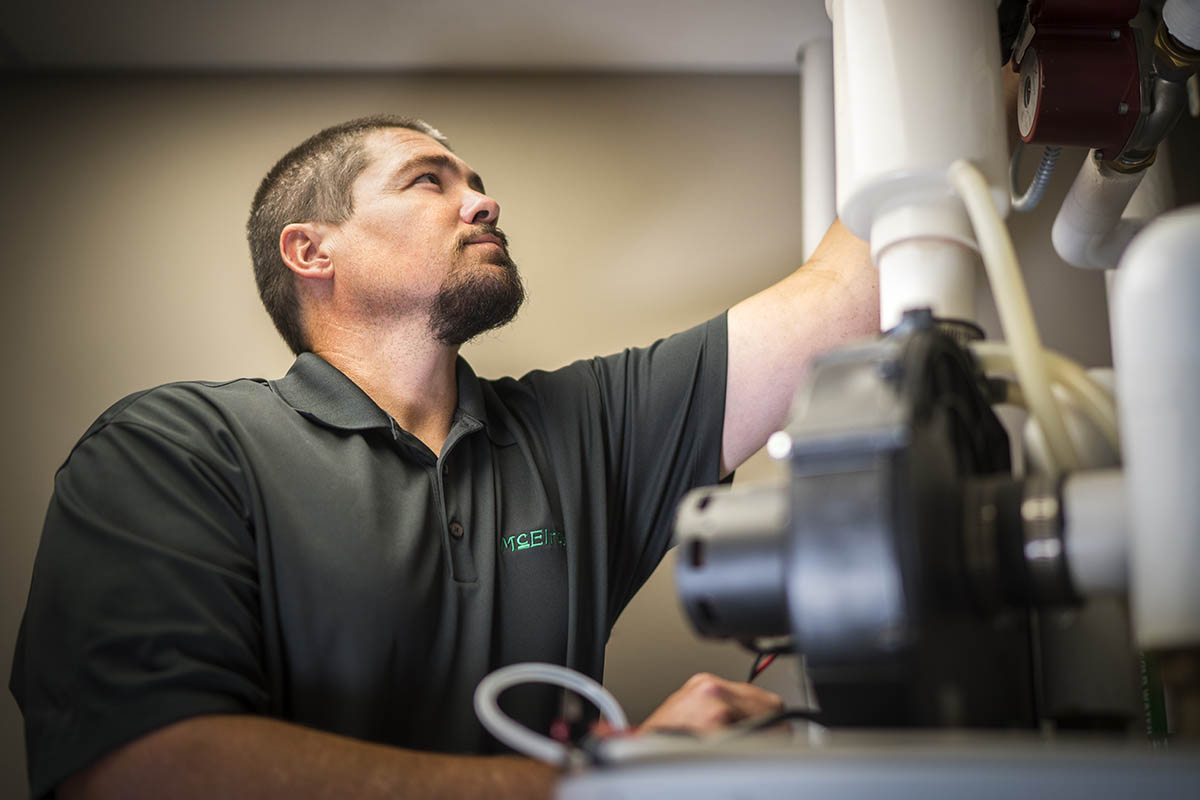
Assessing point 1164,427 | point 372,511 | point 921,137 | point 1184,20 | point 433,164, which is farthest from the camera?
point 433,164

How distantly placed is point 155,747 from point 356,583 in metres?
0.28

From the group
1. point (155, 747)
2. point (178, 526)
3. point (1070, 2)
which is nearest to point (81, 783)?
point (155, 747)

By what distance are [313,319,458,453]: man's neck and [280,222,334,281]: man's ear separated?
0.40 feet

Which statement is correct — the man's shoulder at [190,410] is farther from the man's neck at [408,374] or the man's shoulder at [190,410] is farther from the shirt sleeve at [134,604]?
the man's neck at [408,374]

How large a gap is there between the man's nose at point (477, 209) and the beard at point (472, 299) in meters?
0.06

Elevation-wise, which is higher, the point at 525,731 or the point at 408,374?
the point at 408,374

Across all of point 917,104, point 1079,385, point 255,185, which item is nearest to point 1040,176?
point 917,104

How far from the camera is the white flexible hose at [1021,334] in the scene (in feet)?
1.76

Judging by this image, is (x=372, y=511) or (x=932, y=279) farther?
(x=372, y=511)

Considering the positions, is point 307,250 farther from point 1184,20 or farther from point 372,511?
point 1184,20

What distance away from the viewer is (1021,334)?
21.5 inches

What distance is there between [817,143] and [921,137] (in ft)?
3.52

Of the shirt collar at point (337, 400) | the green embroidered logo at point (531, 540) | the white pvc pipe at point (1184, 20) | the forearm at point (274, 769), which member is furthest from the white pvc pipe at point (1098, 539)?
the shirt collar at point (337, 400)

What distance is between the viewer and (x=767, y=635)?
1.64ft
